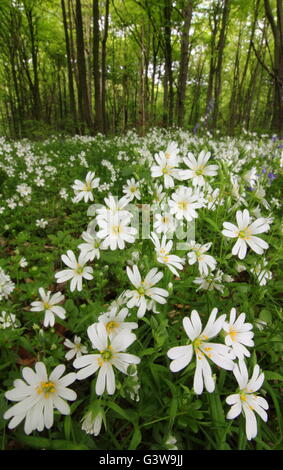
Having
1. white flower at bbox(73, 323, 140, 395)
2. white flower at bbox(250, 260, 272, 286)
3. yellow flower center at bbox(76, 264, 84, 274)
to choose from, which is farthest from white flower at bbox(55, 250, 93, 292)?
white flower at bbox(250, 260, 272, 286)

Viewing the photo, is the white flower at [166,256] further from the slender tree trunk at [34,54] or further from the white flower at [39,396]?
the slender tree trunk at [34,54]

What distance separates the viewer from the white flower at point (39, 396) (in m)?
0.82

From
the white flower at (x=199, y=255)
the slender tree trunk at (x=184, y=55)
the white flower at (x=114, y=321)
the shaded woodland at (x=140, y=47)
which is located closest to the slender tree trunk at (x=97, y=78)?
the shaded woodland at (x=140, y=47)

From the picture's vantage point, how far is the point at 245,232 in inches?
49.0

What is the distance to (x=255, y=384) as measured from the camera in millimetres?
972

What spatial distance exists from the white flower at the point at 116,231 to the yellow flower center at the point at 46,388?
0.54 meters

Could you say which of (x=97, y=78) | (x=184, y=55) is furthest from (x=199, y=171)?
(x=97, y=78)

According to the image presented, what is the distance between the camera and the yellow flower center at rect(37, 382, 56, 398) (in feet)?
2.86

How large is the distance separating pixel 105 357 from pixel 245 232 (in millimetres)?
826

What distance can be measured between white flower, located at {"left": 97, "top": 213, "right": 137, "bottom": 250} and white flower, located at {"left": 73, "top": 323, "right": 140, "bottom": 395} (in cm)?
36

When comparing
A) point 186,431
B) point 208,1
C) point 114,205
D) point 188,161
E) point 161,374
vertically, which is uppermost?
point 208,1

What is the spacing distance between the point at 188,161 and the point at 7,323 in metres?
1.37
